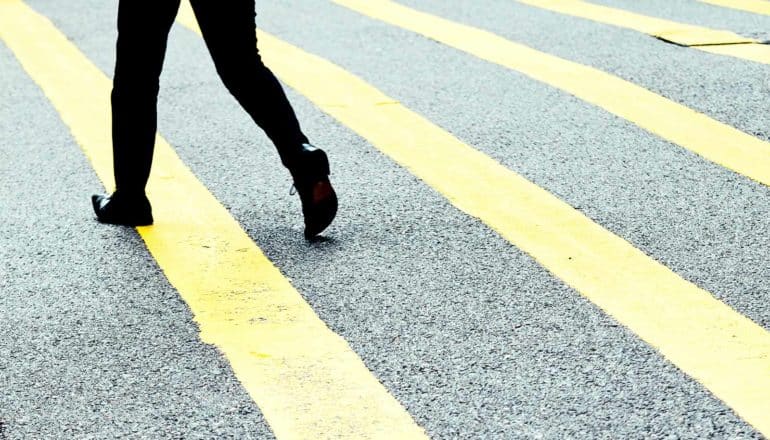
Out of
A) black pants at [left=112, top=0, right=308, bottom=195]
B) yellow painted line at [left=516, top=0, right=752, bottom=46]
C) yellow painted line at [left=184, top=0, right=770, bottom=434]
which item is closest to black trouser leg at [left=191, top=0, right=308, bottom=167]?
black pants at [left=112, top=0, right=308, bottom=195]

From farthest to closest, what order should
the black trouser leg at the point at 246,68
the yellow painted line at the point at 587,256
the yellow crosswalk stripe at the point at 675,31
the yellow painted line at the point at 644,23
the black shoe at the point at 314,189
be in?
1. the yellow painted line at the point at 644,23
2. the yellow crosswalk stripe at the point at 675,31
3. the black shoe at the point at 314,189
4. the black trouser leg at the point at 246,68
5. the yellow painted line at the point at 587,256

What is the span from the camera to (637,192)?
185 inches

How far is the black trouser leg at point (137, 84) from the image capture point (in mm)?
4176

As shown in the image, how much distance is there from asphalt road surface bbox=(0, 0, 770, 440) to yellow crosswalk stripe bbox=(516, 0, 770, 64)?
41 millimetres

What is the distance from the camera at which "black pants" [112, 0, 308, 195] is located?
417 centimetres

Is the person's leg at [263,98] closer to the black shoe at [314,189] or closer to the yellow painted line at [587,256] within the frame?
the black shoe at [314,189]

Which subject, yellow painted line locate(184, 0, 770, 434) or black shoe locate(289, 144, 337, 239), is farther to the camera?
black shoe locate(289, 144, 337, 239)

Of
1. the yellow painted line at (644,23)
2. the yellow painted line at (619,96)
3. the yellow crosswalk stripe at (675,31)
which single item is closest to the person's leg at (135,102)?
the yellow painted line at (619,96)

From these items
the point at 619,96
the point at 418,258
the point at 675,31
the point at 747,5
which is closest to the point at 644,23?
the point at 675,31

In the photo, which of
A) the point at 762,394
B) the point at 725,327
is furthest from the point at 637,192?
the point at 762,394

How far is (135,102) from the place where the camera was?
4395mm

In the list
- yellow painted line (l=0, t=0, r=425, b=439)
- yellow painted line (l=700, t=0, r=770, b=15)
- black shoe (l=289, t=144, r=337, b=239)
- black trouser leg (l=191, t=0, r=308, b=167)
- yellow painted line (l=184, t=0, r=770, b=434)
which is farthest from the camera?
yellow painted line (l=700, t=0, r=770, b=15)

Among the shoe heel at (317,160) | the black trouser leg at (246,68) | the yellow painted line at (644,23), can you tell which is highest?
the black trouser leg at (246,68)

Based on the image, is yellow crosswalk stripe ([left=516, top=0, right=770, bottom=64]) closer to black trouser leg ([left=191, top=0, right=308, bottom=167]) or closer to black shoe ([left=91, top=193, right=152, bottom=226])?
black trouser leg ([left=191, top=0, right=308, bottom=167])
